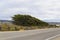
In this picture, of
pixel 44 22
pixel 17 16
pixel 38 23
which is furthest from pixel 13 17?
pixel 44 22

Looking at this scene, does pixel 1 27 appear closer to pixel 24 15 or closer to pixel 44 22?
pixel 24 15

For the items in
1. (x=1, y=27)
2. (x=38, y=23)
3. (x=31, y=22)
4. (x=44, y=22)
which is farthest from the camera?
(x=44, y=22)

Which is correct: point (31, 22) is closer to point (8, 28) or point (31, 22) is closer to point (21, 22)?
point (21, 22)

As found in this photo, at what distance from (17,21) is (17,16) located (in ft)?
17.1

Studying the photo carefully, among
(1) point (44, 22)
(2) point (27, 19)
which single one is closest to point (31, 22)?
(2) point (27, 19)

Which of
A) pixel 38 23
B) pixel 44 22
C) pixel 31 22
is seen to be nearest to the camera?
A: pixel 31 22

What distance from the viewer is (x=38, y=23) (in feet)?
254

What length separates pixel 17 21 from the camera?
68.1m

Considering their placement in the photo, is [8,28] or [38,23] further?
[38,23]

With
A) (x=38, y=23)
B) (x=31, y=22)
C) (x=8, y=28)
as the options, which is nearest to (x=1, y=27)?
(x=8, y=28)

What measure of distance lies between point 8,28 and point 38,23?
1354 inches

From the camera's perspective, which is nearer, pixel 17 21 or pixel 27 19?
pixel 17 21

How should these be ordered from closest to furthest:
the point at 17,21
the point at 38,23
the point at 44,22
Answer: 1. the point at 17,21
2. the point at 38,23
3. the point at 44,22

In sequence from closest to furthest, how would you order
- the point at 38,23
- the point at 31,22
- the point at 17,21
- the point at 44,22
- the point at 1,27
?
the point at 1,27
the point at 17,21
the point at 31,22
the point at 38,23
the point at 44,22
